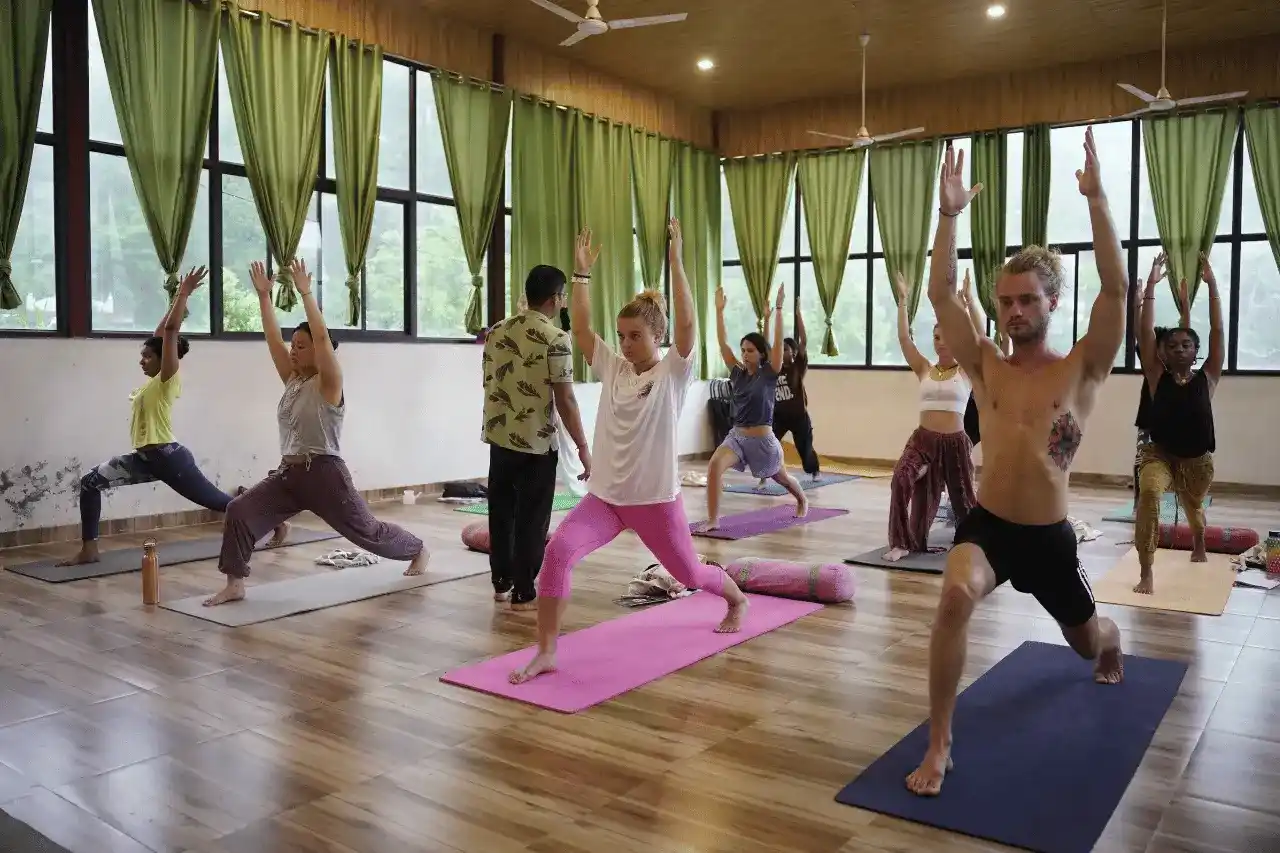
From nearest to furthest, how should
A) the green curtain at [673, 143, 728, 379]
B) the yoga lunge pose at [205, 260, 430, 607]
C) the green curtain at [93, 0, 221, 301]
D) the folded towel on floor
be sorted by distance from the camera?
the yoga lunge pose at [205, 260, 430, 607]
the folded towel on floor
the green curtain at [93, 0, 221, 301]
the green curtain at [673, 143, 728, 379]

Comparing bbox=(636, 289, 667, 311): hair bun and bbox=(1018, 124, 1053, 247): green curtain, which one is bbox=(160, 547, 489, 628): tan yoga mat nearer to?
bbox=(636, 289, 667, 311): hair bun

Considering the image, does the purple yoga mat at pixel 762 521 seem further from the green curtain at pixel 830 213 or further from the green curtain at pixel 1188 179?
the green curtain at pixel 1188 179

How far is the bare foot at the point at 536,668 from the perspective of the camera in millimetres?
3439

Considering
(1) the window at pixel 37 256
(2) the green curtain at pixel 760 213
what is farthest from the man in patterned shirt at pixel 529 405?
(2) the green curtain at pixel 760 213

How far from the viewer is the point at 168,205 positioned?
21.1 ft

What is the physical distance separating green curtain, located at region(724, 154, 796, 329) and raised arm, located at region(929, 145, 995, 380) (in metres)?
8.28

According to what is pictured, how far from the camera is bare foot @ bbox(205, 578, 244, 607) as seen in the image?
452cm

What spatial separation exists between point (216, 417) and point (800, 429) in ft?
15.1

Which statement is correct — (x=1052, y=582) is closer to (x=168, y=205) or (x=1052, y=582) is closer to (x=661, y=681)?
(x=661, y=681)

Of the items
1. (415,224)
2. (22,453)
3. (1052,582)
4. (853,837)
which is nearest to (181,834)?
(853,837)

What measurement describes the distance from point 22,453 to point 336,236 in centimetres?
261

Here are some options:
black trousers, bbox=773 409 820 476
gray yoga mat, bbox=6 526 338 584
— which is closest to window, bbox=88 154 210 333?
gray yoga mat, bbox=6 526 338 584

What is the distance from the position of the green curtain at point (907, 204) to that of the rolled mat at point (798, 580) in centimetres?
587

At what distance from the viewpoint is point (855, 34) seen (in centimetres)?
865
